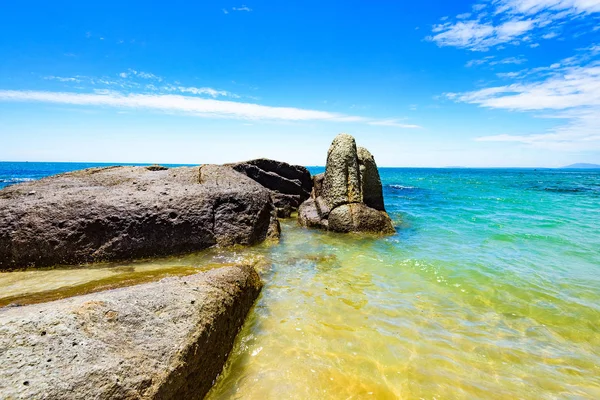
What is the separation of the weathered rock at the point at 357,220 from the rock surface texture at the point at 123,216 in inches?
98.9

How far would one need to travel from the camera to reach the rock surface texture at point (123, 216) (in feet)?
20.9

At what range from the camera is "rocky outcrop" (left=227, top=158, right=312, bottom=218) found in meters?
14.5

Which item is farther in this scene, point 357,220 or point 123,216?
point 357,220

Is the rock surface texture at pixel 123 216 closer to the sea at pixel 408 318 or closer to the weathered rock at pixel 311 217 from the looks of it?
the sea at pixel 408 318

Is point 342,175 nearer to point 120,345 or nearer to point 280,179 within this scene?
point 280,179

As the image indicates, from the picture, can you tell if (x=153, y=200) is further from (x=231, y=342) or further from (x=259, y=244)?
(x=231, y=342)

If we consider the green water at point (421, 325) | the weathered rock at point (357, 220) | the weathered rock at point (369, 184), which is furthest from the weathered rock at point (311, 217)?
the green water at point (421, 325)

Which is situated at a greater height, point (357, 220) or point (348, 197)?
point (348, 197)

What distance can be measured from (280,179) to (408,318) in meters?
11.0

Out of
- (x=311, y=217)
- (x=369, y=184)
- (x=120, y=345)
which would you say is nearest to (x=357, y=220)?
(x=311, y=217)

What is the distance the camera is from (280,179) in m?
15.1

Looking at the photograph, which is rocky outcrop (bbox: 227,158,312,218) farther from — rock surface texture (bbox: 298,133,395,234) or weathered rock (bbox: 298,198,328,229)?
rock surface texture (bbox: 298,133,395,234)

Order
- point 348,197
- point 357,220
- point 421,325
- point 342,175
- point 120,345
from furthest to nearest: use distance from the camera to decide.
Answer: point 342,175, point 348,197, point 357,220, point 421,325, point 120,345

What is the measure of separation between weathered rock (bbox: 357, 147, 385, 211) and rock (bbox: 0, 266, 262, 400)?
9.01 m
